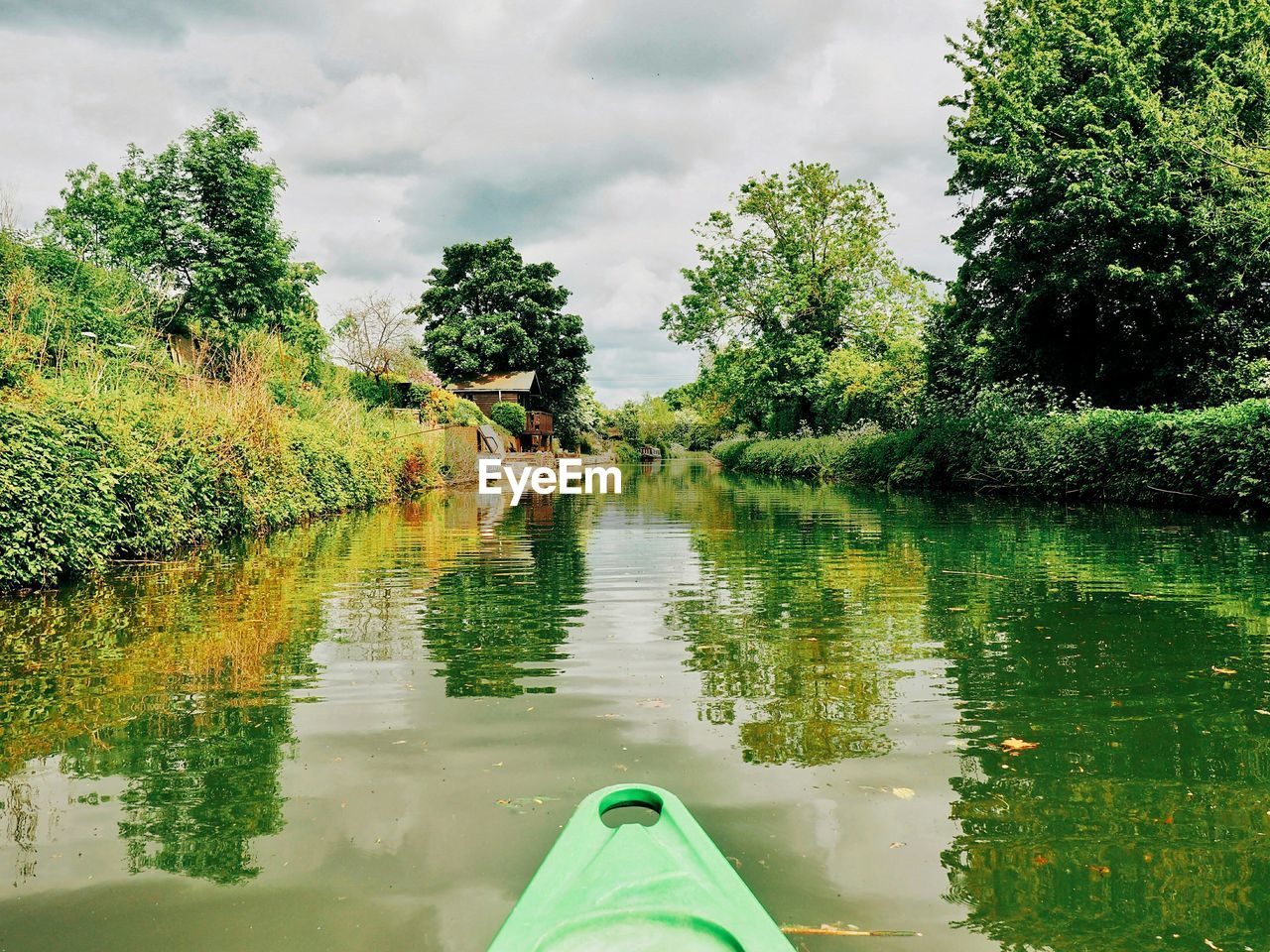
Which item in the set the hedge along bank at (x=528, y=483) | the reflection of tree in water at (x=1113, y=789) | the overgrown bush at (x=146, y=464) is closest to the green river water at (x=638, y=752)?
the reflection of tree in water at (x=1113, y=789)

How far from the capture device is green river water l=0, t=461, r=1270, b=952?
2.69m

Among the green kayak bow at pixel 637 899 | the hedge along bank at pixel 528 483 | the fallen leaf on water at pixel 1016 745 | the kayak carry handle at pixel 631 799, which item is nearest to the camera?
the green kayak bow at pixel 637 899

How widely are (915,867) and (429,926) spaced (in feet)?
5.26

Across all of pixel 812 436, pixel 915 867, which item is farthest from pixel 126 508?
pixel 812 436

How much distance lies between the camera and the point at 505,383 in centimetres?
5706

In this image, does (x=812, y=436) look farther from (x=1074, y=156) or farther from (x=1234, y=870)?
(x=1234, y=870)

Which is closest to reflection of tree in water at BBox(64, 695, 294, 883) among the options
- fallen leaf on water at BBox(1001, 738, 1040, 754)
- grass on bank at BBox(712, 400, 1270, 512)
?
fallen leaf on water at BBox(1001, 738, 1040, 754)

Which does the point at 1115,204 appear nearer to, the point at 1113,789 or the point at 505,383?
the point at 1113,789

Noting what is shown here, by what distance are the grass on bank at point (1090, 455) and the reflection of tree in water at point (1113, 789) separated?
10382 mm

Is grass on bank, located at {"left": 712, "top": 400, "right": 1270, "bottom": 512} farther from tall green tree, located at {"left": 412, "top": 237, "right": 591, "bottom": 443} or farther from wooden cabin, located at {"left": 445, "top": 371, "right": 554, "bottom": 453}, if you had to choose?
tall green tree, located at {"left": 412, "top": 237, "right": 591, "bottom": 443}

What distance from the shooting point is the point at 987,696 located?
15.6ft

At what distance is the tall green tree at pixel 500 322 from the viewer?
5934 cm

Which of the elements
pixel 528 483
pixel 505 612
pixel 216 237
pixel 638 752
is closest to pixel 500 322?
pixel 216 237

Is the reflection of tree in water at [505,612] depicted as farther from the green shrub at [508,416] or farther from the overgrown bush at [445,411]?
the green shrub at [508,416]
